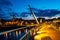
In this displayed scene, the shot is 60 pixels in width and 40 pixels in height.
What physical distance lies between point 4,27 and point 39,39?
132 metres

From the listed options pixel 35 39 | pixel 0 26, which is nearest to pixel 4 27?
pixel 0 26

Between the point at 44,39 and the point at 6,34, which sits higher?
the point at 6,34

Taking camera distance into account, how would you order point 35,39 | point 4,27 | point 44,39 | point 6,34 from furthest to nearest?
point 4,27
point 35,39
point 44,39
point 6,34

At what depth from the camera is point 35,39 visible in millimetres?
10070

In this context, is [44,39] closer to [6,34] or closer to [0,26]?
[6,34]

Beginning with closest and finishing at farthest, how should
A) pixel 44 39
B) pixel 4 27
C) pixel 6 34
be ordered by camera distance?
pixel 6 34
pixel 44 39
pixel 4 27

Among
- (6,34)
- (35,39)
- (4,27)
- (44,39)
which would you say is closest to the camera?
(6,34)

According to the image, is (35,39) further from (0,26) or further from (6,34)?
(0,26)

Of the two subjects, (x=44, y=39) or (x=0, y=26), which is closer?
(x=44, y=39)

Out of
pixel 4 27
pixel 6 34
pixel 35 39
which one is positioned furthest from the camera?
pixel 4 27

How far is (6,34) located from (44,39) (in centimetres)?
436

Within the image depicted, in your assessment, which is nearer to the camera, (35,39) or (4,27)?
(35,39)

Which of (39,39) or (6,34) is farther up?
(6,34)

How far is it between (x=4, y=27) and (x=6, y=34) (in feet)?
447
